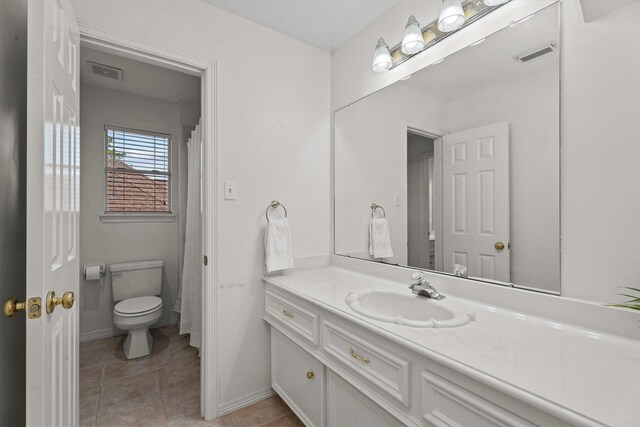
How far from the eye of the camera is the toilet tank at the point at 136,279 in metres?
2.67

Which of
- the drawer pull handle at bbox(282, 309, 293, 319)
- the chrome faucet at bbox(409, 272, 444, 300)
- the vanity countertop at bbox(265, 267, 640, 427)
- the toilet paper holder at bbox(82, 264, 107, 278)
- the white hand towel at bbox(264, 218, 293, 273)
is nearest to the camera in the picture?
the vanity countertop at bbox(265, 267, 640, 427)

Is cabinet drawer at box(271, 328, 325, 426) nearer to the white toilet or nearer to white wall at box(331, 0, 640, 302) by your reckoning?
white wall at box(331, 0, 640, 302)

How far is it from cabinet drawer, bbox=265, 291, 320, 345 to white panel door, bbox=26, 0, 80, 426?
92 centimetres

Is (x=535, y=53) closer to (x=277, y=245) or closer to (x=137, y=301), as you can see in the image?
(x=277, y=245)

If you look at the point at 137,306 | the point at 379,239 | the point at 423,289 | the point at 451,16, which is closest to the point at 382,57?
the point at 451,16

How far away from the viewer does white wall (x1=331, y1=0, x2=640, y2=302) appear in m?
0.90

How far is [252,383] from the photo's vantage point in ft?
5.98

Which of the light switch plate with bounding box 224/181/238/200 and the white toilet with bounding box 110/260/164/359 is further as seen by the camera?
the white toilet with bounding box 110/260/164/359

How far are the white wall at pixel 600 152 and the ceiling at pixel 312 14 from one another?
91 centimetres

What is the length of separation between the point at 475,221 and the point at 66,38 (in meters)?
1.82

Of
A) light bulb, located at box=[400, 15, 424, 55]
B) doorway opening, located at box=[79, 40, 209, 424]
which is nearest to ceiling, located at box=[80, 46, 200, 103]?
doorway opening, located at box=[79, 40, 209, 424]

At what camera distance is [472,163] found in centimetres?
133

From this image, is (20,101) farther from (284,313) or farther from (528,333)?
(528,333)

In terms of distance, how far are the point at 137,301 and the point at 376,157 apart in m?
2.37
